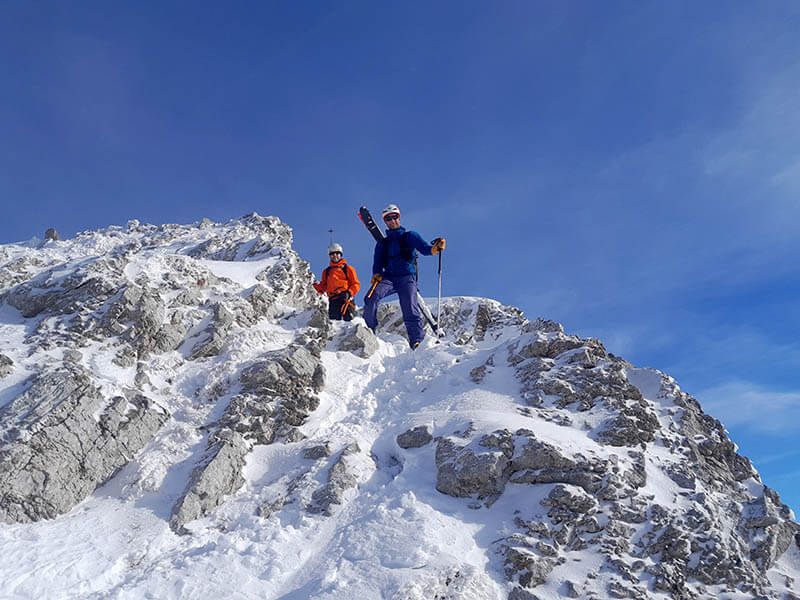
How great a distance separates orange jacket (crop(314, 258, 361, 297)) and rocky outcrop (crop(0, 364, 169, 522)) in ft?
23.3

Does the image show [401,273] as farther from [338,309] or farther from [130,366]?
[130,366]

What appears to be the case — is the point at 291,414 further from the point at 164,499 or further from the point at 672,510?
the point at 672,510

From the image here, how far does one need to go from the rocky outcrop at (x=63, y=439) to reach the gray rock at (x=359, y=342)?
5.22m

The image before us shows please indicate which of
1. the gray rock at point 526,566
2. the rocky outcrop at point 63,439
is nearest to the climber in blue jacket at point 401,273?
the rocky outcrop at point 63,439

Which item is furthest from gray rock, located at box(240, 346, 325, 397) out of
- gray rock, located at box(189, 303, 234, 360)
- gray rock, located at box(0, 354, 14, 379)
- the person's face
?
the person's face

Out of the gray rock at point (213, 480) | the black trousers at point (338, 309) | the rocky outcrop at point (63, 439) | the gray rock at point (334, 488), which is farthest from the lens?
the black trousers at point (338, 309)

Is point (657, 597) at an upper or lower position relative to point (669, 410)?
lower

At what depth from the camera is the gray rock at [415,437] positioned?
10289 mm

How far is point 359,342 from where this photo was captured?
1484 cm

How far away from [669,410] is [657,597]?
17.2ft

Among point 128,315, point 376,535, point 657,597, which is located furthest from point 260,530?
point 128,315

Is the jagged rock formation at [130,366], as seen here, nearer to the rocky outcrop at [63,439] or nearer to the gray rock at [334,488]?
the rocky outcrop at [63,439]

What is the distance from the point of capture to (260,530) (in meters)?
8.30

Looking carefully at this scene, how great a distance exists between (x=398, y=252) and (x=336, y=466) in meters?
7.22
